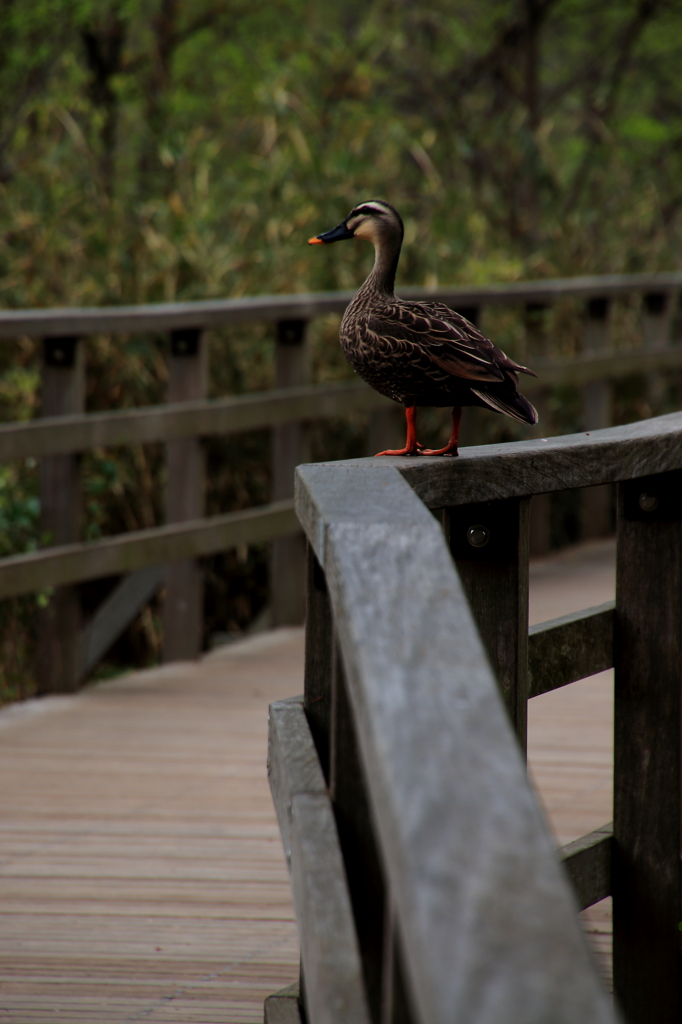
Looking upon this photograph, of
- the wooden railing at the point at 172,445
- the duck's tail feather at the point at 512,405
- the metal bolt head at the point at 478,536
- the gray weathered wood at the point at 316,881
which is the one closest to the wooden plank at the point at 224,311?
the wooden railing at the point at 172,445

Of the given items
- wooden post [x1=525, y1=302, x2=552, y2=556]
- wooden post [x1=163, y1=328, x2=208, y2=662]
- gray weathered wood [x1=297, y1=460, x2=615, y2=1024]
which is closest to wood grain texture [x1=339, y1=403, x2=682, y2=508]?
gray weathered wood [x1=297, y1=460, x2=615, y2=1024]

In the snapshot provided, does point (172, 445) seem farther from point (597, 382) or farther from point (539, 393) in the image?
point (597, 382)

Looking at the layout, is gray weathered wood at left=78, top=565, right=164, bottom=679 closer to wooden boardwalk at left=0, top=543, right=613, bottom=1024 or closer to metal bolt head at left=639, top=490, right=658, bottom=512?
wooden boardwalk at left=0, top=543, right=613, bottom=1024

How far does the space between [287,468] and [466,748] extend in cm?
431

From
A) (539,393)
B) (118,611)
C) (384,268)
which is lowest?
(118,611)

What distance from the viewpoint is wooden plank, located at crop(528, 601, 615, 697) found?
1.95 meters

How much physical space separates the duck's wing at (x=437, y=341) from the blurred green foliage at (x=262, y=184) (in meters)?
2.76

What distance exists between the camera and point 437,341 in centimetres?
180

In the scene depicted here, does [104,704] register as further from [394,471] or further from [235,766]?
[394,471]

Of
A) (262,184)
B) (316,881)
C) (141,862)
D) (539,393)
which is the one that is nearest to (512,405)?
(316,881)

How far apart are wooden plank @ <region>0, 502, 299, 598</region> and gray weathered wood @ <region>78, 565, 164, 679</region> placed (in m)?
0.49

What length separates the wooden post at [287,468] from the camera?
198 inches

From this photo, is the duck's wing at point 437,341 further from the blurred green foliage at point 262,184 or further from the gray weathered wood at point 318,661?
the blurred green foliage at point 262,184

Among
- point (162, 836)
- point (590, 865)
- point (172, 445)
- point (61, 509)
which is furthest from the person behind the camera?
point (172, 445)
